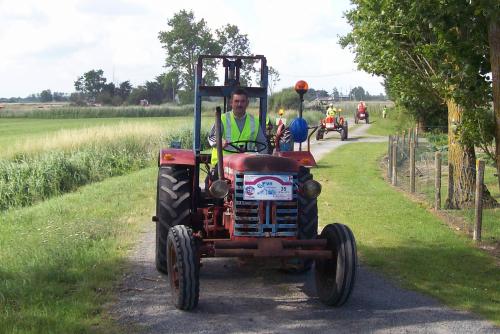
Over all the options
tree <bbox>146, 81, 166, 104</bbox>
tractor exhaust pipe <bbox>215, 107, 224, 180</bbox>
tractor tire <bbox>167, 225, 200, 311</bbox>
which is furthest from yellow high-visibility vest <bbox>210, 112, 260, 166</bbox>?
tree <bbox>146, 81, 166, 104</bbox>

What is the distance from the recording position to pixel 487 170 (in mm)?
21062

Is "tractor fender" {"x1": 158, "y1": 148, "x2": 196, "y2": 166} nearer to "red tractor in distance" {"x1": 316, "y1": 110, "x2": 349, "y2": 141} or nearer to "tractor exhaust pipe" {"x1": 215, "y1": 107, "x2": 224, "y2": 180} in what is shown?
"tractor exhaust pipe" {"x1": 215, "y1": 107, "x2": 224, "y2": 180}

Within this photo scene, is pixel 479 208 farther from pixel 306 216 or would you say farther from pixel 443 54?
pixel 306 216

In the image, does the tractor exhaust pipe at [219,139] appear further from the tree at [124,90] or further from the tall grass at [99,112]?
the tree at [124,90]

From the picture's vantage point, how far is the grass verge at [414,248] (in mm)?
7329

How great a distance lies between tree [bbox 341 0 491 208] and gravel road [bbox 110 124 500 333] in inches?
148

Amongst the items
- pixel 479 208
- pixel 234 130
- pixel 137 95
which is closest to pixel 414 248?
pixel 479 208

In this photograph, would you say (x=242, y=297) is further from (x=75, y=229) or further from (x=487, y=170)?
(x=487, y=170)

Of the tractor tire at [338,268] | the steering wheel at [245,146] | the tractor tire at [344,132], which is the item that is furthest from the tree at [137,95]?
the tractor tire at [338,268]

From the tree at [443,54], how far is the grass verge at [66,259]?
5147 millimetres

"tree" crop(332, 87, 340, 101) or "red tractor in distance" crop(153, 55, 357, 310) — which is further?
"tree" crop(332, 87, 340, 101)

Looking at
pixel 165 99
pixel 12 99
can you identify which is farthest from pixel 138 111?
pixel 12 99

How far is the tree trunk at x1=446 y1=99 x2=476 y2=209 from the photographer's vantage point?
1312cm

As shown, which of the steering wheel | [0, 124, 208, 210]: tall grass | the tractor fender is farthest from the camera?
[0, 124, 208, 210]: tall grass
